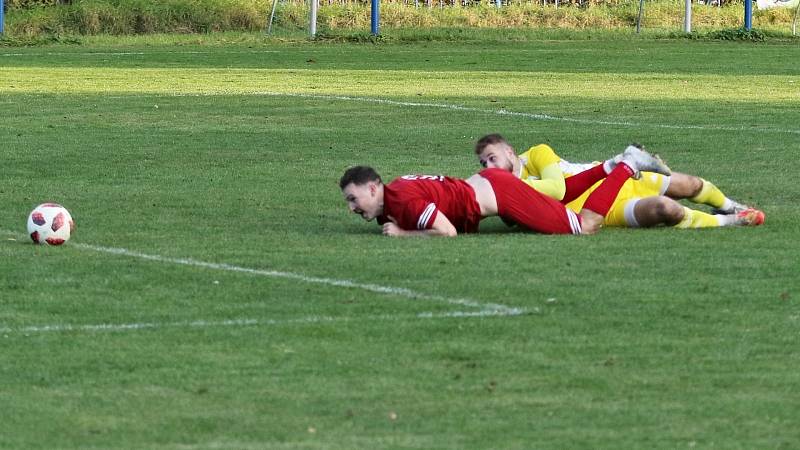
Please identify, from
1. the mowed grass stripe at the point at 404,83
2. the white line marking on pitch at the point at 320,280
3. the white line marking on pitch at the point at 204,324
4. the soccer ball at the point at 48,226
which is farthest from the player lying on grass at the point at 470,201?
the mowed grass stripe at the point at 404,83

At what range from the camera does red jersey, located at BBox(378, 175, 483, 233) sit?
11414 mm

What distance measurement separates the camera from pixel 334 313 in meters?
8.95

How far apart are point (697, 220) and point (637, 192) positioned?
0.44 metres

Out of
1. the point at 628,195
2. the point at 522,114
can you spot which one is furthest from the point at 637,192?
the point at 522,114

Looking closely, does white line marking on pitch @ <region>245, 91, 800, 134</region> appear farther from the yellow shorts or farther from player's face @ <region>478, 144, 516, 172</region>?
player's face @ <region>478, 144, 516, 172</region>

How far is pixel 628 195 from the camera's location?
11.9 metres

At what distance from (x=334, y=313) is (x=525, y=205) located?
2.85m

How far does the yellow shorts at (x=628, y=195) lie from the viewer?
11836 millimetres

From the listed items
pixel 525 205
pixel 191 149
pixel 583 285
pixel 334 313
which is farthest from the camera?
pixel 191 149

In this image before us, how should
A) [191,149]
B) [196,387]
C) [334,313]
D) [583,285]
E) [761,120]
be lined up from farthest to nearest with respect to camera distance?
[761,120]
[191,149]
[583,285]
[334,313]
[196,387]

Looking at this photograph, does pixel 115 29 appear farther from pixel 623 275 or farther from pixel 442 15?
pixel 623 275

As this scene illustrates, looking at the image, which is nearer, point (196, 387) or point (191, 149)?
point (196, 387)

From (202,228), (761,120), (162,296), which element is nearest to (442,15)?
(761,120)

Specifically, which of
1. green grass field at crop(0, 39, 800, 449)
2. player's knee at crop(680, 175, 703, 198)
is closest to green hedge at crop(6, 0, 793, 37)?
green grass field at crop(0, 39, 800, 449)
